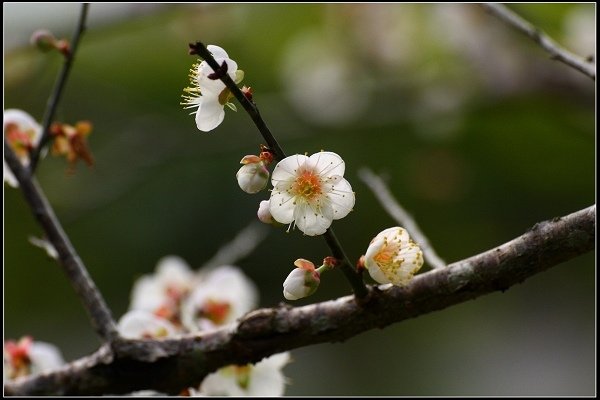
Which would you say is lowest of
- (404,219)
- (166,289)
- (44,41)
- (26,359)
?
(404,219)

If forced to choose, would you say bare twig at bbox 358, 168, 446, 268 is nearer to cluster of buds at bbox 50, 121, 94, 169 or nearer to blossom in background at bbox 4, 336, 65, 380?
cluster of buds at bbox 50, 121, 94, 169

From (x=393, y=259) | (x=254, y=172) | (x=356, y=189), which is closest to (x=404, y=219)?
(x=393, y=259)

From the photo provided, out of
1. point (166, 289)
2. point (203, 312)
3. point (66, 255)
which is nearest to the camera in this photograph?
point (66, 255)

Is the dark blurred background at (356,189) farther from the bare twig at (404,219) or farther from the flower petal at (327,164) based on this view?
the flower petal at (327,164)

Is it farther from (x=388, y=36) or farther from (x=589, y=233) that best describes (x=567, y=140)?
(x=589, y=233)

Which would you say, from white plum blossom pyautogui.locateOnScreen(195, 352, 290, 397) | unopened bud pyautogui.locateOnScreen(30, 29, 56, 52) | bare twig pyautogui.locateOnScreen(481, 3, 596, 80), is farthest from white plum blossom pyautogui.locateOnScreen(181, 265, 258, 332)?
bare twig pyautogui.locateOnScreen(481, 3, 596, 80)

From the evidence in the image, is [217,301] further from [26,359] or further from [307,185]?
[307,185]
